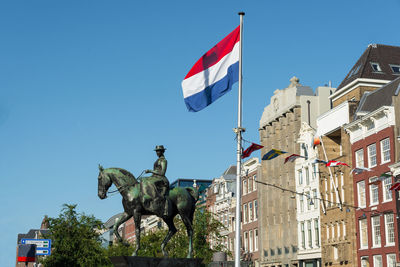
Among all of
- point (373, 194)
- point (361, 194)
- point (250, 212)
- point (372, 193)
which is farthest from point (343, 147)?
point (250, 212)

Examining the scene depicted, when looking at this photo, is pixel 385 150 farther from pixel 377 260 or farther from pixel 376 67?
pixel 376 67

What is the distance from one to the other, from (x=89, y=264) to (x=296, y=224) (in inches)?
1033

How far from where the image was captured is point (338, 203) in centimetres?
5853

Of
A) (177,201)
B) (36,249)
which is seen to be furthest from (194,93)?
(36,249)

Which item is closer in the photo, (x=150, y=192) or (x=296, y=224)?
(x=150, y=192)

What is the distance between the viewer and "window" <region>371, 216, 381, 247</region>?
5503 centimetres

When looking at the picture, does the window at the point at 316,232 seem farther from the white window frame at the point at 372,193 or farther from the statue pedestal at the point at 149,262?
the statue pedestal at the point at 149,262

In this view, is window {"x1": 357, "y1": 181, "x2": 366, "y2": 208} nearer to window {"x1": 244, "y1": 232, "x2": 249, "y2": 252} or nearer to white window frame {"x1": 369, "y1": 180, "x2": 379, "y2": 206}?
white window frame {"x1": 369, "y1": 180, "x2": 379, "y2": 206}

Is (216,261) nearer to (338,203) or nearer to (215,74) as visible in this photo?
(338,203)

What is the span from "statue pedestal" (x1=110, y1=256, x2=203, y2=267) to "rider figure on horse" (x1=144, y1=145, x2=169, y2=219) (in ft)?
6.10

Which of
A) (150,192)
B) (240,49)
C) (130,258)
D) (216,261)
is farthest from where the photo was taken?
(216,261)

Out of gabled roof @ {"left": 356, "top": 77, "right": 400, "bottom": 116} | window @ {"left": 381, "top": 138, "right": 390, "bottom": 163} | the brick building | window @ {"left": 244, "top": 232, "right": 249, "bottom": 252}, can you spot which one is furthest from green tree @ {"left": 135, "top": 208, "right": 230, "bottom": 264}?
window @ {"left": 381, "top": 138, "right": 390, "bottom": 163}

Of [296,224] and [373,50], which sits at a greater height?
[373,50]

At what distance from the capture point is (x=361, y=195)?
58.8 meters
